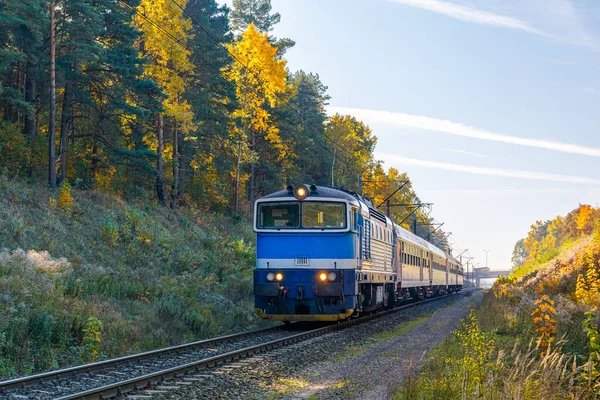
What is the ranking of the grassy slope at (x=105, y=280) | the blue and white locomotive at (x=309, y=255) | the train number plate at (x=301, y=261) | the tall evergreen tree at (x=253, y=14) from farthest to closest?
the tall evergreen tree at (x=253, y=14) < the train number plate at (x=301, y=261) < the blue and white locomotive at (x=309, y=255) < the grassy slope at (x=105, y=280)

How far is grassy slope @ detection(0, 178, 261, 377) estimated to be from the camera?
1223cm

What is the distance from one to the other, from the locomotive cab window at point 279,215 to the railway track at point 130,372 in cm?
343

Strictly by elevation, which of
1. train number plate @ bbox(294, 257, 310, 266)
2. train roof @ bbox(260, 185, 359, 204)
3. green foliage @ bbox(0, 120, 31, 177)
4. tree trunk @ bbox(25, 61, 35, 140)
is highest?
tree trunk @ bbox(25, 61, 35, 140)

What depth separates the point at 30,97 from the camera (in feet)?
103

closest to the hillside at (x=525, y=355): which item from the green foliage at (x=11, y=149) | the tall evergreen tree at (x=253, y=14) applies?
the green foliage at (x=11, y=149)

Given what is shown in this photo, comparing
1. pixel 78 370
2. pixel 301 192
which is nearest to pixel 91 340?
pixel 78 370

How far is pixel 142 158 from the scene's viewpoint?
3120 centimetres

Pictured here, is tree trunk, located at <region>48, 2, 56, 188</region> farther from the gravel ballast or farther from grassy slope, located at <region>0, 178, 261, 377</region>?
the gravel ballast

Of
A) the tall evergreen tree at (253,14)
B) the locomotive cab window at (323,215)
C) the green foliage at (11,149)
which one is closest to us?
the locomotive cab window at (323,215)

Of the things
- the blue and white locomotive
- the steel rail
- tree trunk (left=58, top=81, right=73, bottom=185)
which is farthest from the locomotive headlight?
tree trunk (left=58, top=81, right=73, bottom=185)

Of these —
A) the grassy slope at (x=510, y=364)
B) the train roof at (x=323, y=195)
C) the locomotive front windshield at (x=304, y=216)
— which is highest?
the train roof at (x=323, y=195)

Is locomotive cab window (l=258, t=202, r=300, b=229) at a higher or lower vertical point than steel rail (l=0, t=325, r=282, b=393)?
higher

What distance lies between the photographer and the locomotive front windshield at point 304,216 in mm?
17328

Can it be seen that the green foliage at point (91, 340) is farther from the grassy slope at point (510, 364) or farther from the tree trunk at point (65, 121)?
the tree trunk at point (65, 121)
